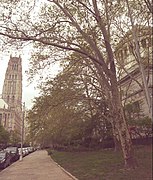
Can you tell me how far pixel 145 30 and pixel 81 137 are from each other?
19.5 m

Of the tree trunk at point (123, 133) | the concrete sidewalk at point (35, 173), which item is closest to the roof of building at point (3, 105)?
the concrete sidewalk at point (35, 173)

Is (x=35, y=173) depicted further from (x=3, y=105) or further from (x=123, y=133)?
(x=3, y=105)

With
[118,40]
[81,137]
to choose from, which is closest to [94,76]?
[118,40]

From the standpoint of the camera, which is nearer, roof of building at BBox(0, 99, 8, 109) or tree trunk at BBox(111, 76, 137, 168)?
tree trunk at BBox(111, 76, 137, 168)

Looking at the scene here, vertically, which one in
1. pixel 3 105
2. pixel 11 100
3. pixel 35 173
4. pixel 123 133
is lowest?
pixel 35 173

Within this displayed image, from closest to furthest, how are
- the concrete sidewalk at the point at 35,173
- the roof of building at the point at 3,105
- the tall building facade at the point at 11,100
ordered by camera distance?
the concrete sidewalk at the point at 35,173 < the tall building facade at the point at 11,100 < the roof of building at the point at 3,105

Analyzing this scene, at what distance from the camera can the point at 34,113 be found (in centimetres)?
1848

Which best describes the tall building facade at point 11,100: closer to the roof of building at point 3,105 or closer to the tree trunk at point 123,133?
the roof of building at point 3,105

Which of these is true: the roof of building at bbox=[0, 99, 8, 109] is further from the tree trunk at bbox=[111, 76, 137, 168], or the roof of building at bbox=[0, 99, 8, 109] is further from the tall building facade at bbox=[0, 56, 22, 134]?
the tree trunk at bbox=[111, 76, 137, 168]

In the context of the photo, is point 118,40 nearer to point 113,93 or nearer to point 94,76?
point 94,76

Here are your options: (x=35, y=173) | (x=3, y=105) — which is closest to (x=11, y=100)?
(x=3, y=105)

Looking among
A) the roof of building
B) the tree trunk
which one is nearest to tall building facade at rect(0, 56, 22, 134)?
the roof of building

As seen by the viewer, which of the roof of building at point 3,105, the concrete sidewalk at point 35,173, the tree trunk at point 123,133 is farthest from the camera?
the roof of building at point 3,105

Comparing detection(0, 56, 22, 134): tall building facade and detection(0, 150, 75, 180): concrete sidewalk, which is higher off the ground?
detection(0, 56, 22, 134): tall building facade
